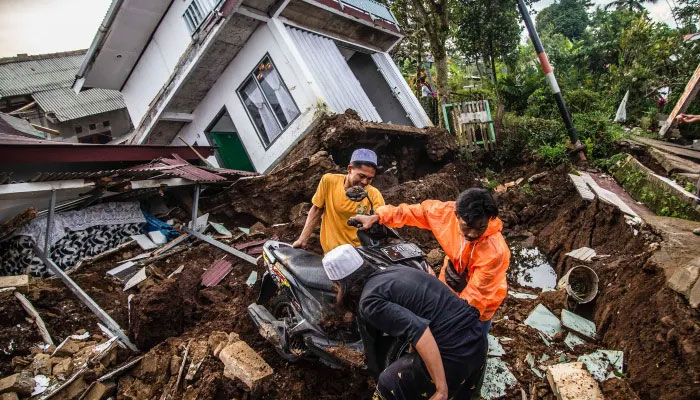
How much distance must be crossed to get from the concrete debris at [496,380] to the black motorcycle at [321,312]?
58.3 inches

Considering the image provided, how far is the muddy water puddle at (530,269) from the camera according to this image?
220 inches

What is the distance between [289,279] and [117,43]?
10.6 meters

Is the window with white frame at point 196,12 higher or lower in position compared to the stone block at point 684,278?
higher

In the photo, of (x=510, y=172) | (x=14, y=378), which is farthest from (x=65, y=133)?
(x=510, y=172)

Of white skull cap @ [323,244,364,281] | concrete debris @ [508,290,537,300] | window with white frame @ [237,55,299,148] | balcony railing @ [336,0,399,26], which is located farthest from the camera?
balcony railing @ [336,0,399,26]

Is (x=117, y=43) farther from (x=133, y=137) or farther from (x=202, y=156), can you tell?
(x=202, y=156)

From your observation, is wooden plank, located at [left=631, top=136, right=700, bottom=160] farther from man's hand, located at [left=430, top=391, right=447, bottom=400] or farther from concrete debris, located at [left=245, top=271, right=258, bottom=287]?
concrete debris, located at [left=245, top=271, right=258, bottom=287]

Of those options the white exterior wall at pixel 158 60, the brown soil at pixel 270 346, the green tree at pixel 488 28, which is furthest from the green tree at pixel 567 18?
the brown soil at pixel 270 346

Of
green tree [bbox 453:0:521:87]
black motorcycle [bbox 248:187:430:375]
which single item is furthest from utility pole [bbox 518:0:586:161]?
black motorcycle [bbox 248:187:430:375]

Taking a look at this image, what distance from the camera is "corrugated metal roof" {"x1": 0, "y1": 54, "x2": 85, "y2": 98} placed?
19.1m

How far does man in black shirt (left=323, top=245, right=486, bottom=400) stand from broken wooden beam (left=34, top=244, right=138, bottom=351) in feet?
10.4

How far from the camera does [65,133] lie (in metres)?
18.8

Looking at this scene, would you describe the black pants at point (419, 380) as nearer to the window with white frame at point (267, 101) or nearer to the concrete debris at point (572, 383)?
the concrete debris at point (572, 383)

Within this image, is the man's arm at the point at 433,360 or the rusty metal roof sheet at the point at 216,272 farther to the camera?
the rusty metal roof sheet at the point at 216,272
